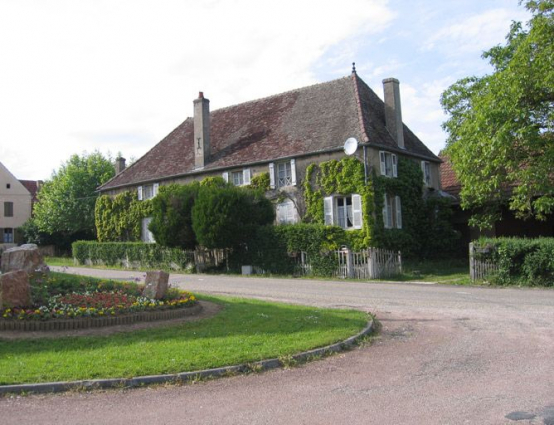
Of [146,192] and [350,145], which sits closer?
[350,145]

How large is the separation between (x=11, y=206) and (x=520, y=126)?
53.7 meters

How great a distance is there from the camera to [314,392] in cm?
677

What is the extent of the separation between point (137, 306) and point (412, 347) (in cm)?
540

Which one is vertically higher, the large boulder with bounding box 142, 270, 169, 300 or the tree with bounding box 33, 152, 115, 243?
the tree with bounding box 33, 152, 115, 243

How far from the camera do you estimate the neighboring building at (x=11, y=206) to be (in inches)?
2303

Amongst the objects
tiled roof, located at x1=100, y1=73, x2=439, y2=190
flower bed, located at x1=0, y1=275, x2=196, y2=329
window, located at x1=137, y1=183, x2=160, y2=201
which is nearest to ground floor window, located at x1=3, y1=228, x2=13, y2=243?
tiled roof, located at x1=100, y1=73, x2=439, y2=190

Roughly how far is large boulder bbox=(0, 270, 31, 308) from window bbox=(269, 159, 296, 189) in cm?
1958

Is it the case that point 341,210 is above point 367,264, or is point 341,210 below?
above

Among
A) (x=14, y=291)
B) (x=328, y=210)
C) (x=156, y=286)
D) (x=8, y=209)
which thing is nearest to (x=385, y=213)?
(x=328, y=210)

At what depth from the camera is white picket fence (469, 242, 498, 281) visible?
66.0ft

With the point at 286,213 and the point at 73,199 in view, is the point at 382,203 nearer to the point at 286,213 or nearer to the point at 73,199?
the point at 286,213

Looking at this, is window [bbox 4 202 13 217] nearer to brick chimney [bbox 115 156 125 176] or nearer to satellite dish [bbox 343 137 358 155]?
brick chimney [bbox 115 156 125 176]

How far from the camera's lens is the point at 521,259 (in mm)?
19312

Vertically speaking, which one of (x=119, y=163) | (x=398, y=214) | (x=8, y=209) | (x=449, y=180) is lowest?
(x=398, y=214)
